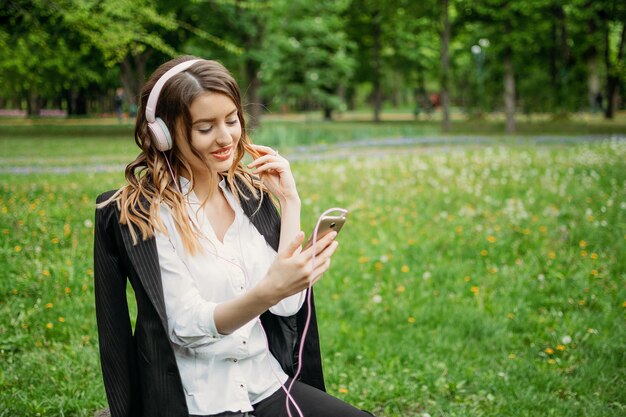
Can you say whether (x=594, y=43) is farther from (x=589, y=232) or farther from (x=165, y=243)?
(x=165, y=243)

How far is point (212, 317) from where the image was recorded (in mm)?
1888

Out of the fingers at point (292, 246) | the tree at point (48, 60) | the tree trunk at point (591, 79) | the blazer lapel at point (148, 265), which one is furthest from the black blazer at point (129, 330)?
the tree trunk at point (591, 79)

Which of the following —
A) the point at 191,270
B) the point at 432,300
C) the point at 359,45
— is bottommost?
the point at 432,300

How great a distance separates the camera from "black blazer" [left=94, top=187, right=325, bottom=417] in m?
1.93

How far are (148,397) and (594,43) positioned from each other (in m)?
29.1

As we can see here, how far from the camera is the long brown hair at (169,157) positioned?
1979 mm

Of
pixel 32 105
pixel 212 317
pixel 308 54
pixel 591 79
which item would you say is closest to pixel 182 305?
pixel 212 317

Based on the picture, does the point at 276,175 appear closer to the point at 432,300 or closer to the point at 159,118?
the point at 159,118

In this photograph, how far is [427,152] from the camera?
16.0 m

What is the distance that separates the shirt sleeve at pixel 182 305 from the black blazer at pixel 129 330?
4 cm

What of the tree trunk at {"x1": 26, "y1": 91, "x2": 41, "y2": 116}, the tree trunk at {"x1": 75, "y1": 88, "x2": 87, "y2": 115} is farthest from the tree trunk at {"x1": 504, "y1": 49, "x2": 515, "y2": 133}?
the tree trunk at {"x1": 26, "y1": 91, "x2": 41, "y2": 116}

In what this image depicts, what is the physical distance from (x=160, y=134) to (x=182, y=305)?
58cm

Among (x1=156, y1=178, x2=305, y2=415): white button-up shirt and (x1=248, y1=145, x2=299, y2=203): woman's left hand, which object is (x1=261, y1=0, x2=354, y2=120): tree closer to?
(x1=248, y1=145, x2=299, y2=203): woman's left hand

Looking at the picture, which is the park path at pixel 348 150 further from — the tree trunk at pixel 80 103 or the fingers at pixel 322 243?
the tree trunk at pixel 80 103
